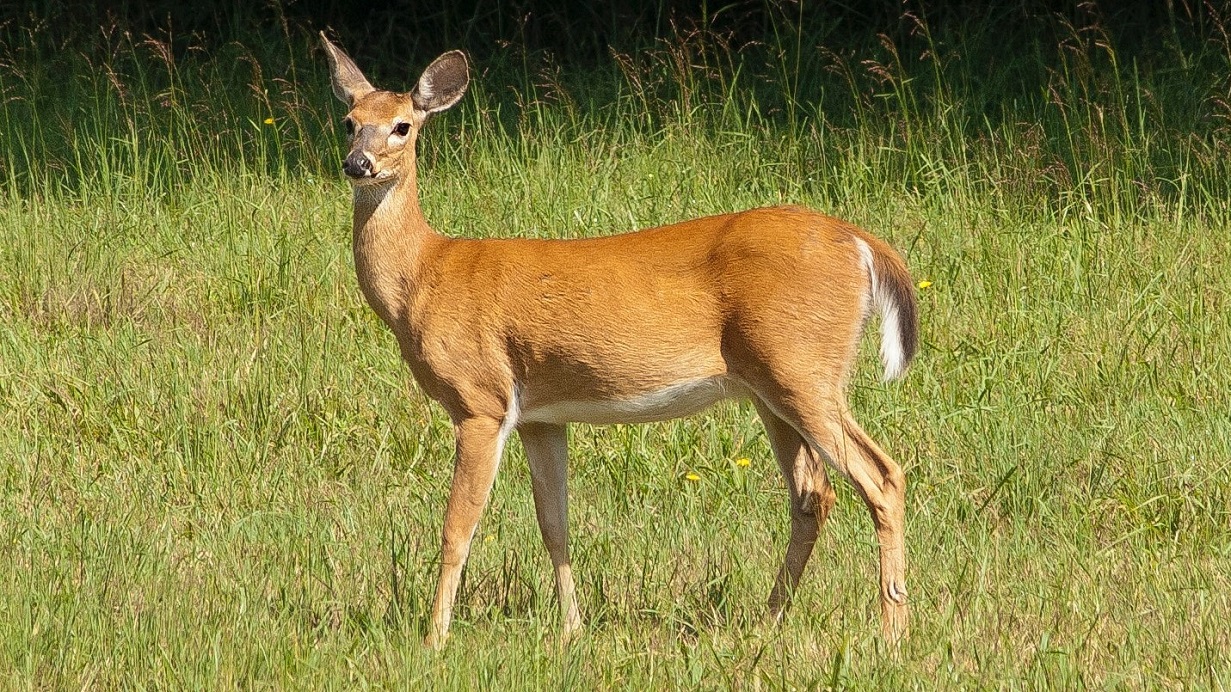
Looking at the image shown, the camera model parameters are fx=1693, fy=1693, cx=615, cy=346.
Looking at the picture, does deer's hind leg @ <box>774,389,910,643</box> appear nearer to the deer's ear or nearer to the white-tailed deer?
the white-tailed deer

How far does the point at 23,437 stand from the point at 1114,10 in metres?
6.82

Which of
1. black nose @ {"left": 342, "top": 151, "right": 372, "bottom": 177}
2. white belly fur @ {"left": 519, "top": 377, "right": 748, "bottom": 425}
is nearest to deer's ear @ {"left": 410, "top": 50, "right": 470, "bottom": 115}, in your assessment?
black nose @ {"left": 342, "top": 151, "right": 372, "bottom": 177}

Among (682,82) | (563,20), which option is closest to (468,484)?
(682,82)

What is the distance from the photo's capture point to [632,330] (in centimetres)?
430

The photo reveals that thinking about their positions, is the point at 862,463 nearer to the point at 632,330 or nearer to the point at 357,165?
the point at 632,330

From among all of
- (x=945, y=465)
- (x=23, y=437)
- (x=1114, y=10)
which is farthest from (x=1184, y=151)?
(x=23, y=437)

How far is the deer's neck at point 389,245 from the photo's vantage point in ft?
14.6

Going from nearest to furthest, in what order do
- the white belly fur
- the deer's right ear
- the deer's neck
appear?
1. the white belly fur
2. the deer's neck
3. the deer's right ear

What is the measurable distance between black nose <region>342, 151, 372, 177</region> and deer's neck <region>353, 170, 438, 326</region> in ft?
0.77

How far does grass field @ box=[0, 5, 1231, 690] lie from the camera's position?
399 centimetres

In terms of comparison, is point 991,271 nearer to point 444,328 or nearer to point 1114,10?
point 444,328

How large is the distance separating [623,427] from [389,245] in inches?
51.7

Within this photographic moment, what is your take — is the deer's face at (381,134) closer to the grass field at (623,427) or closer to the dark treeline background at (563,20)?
the grass field at (623,427)

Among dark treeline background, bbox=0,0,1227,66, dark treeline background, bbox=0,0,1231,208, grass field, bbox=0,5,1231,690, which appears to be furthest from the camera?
dark treeline background, bbox=0,0,1227,66
